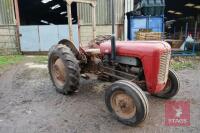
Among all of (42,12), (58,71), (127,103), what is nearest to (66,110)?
(58,71)

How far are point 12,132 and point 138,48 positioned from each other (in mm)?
2162

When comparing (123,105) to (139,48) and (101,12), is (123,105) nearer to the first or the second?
(139,48)

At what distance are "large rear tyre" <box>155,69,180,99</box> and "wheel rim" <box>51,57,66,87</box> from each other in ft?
6.25

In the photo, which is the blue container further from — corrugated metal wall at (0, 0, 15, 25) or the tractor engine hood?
the tractor engine hood

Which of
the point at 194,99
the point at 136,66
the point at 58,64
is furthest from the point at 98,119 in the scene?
the point at 194,99

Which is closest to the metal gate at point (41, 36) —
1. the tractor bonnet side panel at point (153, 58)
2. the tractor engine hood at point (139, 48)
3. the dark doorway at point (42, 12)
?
the dark doorway at point (42, 12)

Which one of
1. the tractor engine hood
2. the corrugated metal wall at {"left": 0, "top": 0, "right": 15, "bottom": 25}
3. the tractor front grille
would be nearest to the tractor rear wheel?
the tractor engine hood

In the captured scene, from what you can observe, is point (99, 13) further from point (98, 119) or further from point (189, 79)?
point (98, 119)

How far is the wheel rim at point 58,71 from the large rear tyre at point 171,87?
1.90 m

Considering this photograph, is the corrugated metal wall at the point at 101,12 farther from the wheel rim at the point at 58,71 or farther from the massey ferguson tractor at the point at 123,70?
the wheel rim at the point at 58,71

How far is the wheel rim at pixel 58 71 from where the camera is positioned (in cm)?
427

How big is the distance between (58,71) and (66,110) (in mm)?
997

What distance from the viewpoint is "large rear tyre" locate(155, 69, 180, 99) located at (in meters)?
3.85

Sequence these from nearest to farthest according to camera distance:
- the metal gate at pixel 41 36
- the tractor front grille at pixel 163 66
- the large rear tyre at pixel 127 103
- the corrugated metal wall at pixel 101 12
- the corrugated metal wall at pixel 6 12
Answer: the large rear tyre at pixel 127 103, the tractor front grille at pixel 163 66, the corrugated metal wall at pixel 6 12, the corrugated metal wall at pixel 101 12, the metal gate at pixel 41 36
